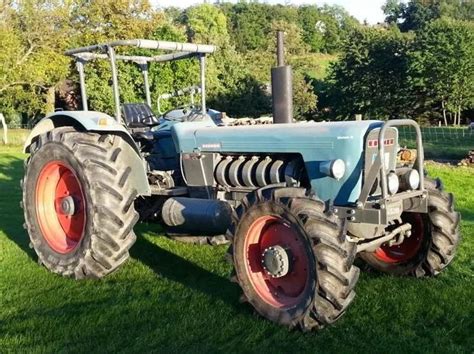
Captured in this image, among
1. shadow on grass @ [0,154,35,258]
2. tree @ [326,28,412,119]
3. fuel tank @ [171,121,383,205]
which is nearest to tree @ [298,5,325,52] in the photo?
tree @ [326,28,412,119]

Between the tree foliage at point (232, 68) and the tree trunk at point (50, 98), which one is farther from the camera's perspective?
the tree trunk at point (50, 98)

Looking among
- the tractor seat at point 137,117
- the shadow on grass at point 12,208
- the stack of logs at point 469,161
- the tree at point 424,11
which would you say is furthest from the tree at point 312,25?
the tractor seat at point 137,117

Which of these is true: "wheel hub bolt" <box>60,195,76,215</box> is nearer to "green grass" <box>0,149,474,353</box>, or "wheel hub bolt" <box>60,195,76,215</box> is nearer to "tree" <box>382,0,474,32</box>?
"green grass" <box>0,149,474,353</box>

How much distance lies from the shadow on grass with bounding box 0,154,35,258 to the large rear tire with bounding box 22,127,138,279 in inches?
25.9

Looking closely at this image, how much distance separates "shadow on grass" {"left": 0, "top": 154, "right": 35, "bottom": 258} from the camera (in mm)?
7488

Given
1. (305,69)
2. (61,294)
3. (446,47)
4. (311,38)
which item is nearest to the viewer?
(61,294)

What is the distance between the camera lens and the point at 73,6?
100 feet

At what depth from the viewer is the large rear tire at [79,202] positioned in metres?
5.41

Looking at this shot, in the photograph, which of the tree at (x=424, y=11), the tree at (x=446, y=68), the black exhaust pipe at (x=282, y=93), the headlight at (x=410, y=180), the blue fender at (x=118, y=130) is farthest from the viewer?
the tree at (x=424, y=11)

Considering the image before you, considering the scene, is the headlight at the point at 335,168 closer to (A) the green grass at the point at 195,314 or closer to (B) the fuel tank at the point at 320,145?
(B) the fuel tank at the point at 320,145

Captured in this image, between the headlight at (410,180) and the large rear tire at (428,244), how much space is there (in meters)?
0.29

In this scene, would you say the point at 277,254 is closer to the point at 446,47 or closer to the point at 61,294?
the point at 61,294

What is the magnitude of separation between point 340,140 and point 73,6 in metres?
29.1

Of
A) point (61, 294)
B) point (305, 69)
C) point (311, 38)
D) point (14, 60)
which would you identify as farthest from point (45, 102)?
point (311, 38)
